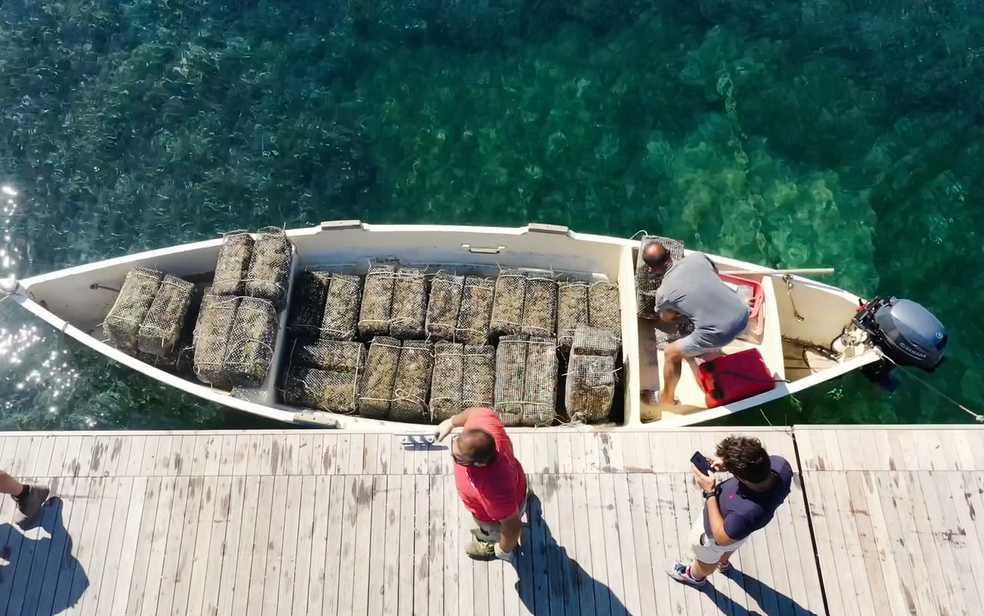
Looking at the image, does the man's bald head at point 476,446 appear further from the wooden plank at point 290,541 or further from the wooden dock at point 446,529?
the wooden plank at point 290,541

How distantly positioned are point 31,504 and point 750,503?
21.4 feet

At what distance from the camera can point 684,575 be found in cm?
616

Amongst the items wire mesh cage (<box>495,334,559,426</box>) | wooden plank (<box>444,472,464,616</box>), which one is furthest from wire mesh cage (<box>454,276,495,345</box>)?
wooden plank (<box>444,472,464,616</box>)

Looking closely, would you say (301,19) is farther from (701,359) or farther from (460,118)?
(701,359)

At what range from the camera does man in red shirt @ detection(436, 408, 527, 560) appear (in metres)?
4.47

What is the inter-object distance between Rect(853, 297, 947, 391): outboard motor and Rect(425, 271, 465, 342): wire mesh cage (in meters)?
4.82

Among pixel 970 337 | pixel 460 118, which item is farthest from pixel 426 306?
pixel 970 337

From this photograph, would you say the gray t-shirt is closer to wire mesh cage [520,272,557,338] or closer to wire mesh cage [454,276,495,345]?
wire mesh cage [520,272,557,338]

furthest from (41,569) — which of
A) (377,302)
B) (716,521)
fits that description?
(716,521)

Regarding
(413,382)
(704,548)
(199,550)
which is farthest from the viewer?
(413,382)

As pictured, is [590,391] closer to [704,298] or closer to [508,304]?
[508,304]

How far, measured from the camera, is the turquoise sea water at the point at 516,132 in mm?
9906

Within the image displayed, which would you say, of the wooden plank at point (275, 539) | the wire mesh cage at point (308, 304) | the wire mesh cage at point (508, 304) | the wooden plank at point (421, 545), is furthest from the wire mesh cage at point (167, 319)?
the wire mesh cage at point (508, 304)

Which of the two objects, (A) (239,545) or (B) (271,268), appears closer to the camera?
(A) (239,545)
